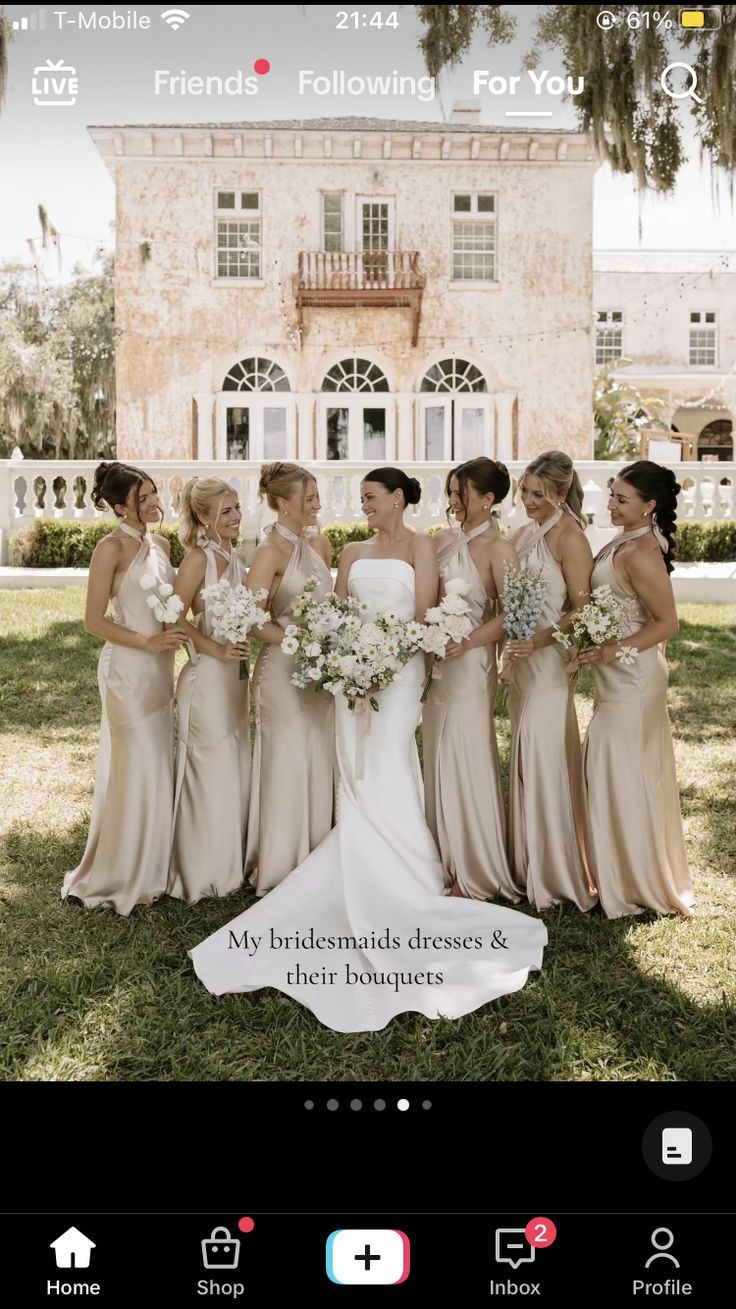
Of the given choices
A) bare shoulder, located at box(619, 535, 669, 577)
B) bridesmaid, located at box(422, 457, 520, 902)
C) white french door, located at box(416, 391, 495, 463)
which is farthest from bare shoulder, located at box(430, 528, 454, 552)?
white french door, located at box(416, 391, 495, 463)

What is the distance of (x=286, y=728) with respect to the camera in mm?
4660

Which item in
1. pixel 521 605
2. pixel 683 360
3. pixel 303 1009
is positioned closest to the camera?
pixel 303 1009

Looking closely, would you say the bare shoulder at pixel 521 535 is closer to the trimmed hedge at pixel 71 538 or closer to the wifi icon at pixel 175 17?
the wifi icon at pixel 175 17

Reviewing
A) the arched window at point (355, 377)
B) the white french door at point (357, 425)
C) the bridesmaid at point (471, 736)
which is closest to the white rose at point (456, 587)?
the bridesmaid at point (471, 736)

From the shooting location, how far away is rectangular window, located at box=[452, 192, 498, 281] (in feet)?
47.2

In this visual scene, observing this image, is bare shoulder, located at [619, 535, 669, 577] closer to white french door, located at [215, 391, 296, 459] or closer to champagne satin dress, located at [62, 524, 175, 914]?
champagne satin dress, located at [62, 524, 175, 914]

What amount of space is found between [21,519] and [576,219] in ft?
27.5

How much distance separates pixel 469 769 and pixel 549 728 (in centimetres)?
40

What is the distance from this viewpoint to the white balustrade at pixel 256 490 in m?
11.8

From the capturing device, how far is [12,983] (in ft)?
12.4
